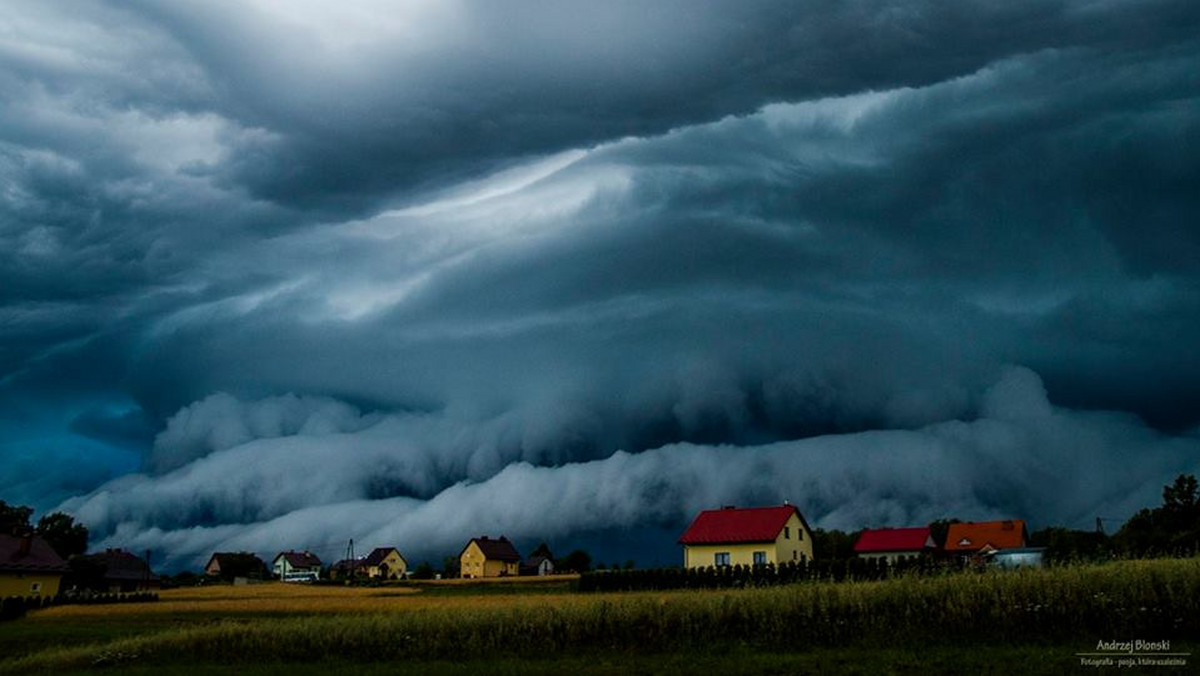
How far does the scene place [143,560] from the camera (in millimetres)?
155125

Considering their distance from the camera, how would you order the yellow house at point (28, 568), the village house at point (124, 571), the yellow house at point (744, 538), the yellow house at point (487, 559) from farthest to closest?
1. the yellow house at point (487, 559)
2. the village house at point (124, 571)
3. the yellow house at point (28, 568)
4. the yellow house at point (744, 538)

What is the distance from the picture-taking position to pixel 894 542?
367 ft

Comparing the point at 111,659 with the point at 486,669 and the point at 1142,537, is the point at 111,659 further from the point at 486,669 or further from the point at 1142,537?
the point at 1142,537

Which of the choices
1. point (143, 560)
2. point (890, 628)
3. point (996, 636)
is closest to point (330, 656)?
point (890, 628)

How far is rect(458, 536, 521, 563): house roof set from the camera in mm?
178500

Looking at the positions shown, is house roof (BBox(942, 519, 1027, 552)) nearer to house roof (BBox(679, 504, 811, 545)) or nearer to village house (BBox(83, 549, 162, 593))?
house roof (BBox(679, 504, 811, 545))

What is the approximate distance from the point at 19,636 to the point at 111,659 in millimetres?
21869

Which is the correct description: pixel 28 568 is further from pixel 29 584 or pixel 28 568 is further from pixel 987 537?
pixel 987 537

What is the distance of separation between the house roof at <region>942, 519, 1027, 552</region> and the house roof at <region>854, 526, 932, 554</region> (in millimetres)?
6129

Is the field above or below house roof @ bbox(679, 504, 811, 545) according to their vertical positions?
below

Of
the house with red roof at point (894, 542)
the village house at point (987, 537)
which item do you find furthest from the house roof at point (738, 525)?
the village house at point (987, 537)

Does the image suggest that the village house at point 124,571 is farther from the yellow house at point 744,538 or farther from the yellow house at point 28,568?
the yellow house at point 744,538

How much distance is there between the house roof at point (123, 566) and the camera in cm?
14000

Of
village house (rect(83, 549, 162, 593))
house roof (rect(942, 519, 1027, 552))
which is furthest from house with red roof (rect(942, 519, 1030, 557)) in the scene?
village house (rect(83, 549, 162, 593))
